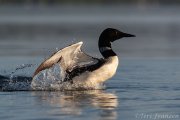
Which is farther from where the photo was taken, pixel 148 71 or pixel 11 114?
pixel 148 71

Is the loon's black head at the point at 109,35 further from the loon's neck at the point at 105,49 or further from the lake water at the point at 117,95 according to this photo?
the lake water at the point at 117,95

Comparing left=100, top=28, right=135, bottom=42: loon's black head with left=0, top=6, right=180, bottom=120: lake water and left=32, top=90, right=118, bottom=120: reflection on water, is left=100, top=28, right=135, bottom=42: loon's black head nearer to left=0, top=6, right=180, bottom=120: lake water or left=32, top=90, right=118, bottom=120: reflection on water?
left=0, top=6, right=180, bottom=120: lake water

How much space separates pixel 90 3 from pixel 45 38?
77047 millimetres

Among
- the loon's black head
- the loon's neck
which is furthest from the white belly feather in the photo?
the loon's black head

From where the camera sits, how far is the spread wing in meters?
15.5

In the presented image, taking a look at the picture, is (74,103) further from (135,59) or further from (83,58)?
(135,59)

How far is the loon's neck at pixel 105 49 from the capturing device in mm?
15570

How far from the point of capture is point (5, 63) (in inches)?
834

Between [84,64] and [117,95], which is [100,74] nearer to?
[84,64]

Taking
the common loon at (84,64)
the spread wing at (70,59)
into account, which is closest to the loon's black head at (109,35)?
the common loon at (84,64)

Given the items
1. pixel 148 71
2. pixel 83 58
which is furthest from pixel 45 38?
pixel 83 58

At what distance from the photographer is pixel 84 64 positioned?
1612cm

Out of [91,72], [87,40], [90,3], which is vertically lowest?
[91,72]

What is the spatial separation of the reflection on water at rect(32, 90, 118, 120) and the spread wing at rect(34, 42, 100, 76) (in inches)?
29.5
